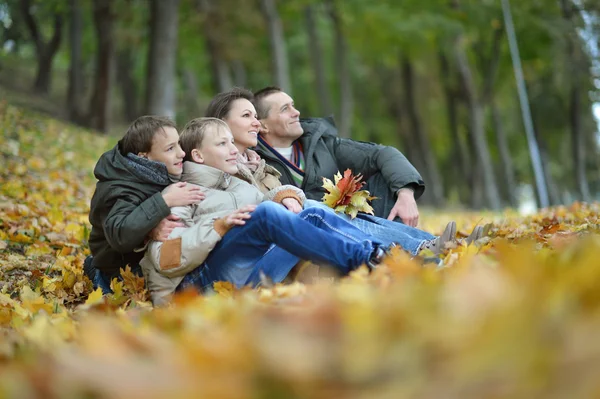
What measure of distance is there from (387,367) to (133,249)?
292 cm

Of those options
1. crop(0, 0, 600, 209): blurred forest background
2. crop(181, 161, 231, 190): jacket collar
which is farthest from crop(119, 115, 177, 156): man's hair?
crop(0, 0, 600, 209): blurred forest background

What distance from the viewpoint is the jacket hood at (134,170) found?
4.01 metres

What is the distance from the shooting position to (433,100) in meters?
24.7

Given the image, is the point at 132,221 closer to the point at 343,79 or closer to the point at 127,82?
the point at 343,79

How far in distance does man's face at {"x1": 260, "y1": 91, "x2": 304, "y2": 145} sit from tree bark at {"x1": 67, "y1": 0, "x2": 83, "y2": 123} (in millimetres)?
13286

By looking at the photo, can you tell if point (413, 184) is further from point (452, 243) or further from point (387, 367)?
point (387, 367)

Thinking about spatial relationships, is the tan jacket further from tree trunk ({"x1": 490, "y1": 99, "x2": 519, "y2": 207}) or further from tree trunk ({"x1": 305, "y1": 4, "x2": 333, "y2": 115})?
tree trunk ({"x1": 490, "y1": 99, "x2": 519, "y2": 207})

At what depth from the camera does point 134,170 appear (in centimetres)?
400

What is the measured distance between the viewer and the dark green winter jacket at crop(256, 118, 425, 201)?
15.8 ft

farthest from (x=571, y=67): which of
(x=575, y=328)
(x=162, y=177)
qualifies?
(x=575, y=328)

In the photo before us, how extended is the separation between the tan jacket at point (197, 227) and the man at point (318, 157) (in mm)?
685

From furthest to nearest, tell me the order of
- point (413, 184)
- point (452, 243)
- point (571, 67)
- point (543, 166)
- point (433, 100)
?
point (433, 100) < point (543, 166) < point (571, 67) < point (413, 184) < point (452, 243)

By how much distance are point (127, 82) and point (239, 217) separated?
22086 millimetres

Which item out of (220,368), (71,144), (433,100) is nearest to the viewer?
(220,368)
